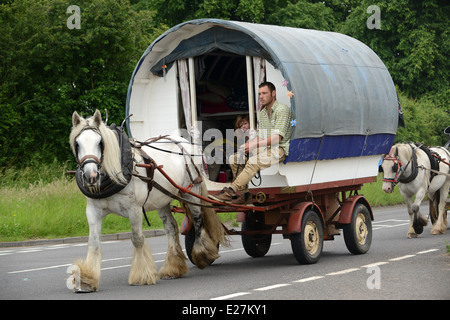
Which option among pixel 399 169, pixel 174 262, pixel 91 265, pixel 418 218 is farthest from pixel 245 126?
pixel 418 218

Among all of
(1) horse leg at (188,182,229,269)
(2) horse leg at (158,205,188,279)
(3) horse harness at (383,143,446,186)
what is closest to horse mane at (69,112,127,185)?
(2) horse leg at (158,205,188,279)

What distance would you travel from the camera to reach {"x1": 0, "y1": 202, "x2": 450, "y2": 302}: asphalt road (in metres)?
8.98

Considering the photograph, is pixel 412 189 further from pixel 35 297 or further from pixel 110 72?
pixel 110 72

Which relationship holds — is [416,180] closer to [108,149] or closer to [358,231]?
[358,231]

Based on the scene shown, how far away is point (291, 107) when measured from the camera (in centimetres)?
1104

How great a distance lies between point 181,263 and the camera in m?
10.9

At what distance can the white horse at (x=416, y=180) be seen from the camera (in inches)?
611

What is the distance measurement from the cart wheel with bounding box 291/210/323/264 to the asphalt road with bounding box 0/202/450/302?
16cm

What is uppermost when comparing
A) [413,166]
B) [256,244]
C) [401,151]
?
[401,151]

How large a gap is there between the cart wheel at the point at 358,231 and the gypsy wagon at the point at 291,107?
16mm

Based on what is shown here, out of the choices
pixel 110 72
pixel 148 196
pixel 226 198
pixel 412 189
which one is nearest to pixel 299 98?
pixel 226 198

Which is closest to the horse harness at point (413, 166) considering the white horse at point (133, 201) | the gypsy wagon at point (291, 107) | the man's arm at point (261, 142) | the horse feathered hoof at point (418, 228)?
the horse feathered hoof at point (418, 228)

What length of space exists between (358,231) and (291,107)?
2.89 metres
